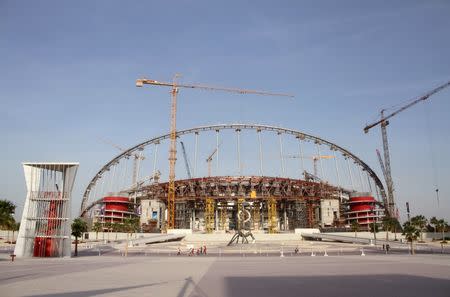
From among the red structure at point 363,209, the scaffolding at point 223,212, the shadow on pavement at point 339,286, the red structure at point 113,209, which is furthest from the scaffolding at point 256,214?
the shadow on pavement at point 339,286

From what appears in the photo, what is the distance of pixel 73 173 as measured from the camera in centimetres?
4941

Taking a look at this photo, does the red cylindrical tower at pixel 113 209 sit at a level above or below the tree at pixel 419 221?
above

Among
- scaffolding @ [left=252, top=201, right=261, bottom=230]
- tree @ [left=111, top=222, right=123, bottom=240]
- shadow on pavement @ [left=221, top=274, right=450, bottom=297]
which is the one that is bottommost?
shadow on pavement @ [left=221, top=274, right=450, bottom=297]

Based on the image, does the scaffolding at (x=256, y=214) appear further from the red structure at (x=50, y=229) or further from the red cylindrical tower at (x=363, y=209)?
the red structure at (x=50, y=229)

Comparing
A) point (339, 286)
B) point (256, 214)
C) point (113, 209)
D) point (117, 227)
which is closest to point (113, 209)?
point (113, 209)

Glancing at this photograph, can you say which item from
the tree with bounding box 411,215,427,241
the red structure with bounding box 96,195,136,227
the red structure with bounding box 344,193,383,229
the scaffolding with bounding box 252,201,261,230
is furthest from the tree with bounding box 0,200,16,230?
the red structure with bounding box 344,193,383,229

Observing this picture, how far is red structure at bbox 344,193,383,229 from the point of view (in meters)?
163

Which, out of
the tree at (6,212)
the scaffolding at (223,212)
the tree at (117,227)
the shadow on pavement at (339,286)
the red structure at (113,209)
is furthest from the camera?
the red structure at (113,209)

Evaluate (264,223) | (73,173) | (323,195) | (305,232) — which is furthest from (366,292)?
(264,223)

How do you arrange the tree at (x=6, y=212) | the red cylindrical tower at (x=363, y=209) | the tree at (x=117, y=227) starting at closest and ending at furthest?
1. the tree at (x=6, y=212)
2. the tree at (x=117, y=227)
3. the red cylindrical tower at (x=363, y=209)

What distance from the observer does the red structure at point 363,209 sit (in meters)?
163

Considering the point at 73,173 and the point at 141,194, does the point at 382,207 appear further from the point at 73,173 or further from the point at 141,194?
the point at 73,173

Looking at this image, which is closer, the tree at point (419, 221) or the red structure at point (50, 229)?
the red structure at point (50, 229)

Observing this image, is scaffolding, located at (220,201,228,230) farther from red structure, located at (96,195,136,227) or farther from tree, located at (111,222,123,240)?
tree, located at (111,222,123,240)
